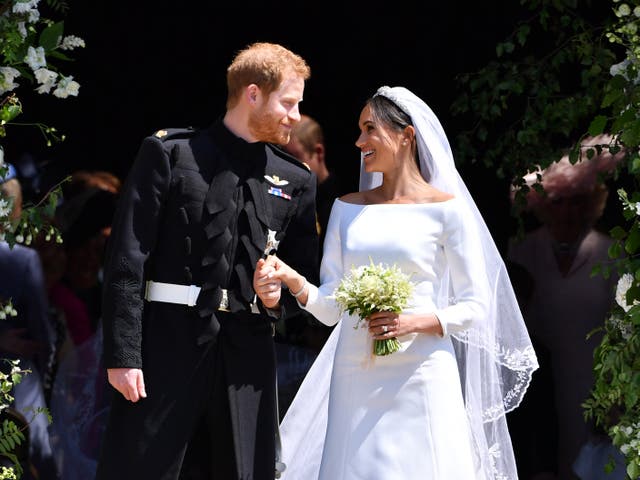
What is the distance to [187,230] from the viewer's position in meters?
4.32

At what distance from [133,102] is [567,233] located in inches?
96.3

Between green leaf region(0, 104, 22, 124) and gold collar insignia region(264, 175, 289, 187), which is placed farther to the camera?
gold collar insignia region(264, 175, 289, 187)

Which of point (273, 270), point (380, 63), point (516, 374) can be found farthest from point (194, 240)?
point (380, 63)

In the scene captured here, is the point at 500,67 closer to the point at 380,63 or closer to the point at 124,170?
the point at 380,63

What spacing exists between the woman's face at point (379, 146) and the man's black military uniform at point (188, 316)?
467 millimetres

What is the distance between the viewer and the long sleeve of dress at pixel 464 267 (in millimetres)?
4582

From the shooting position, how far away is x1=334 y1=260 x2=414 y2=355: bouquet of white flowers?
4.34 metres

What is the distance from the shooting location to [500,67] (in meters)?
7.00

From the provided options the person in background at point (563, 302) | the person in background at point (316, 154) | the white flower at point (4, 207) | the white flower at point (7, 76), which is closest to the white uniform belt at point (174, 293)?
the white flower at point (4, 207)

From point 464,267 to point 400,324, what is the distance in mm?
353

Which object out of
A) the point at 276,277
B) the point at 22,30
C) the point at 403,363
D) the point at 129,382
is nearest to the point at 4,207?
the point at 22,30

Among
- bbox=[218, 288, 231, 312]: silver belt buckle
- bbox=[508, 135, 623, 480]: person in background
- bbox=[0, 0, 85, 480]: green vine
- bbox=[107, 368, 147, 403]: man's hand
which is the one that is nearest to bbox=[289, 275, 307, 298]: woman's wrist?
bbox=[218, 288, 231, 312]: silver belt buckle

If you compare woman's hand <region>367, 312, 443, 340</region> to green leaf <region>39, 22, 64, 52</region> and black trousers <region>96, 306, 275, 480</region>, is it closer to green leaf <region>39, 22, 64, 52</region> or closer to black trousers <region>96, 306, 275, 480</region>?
black trousers <region>96, 306, 275, 480</region>

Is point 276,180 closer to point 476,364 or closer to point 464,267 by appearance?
point 464,267
